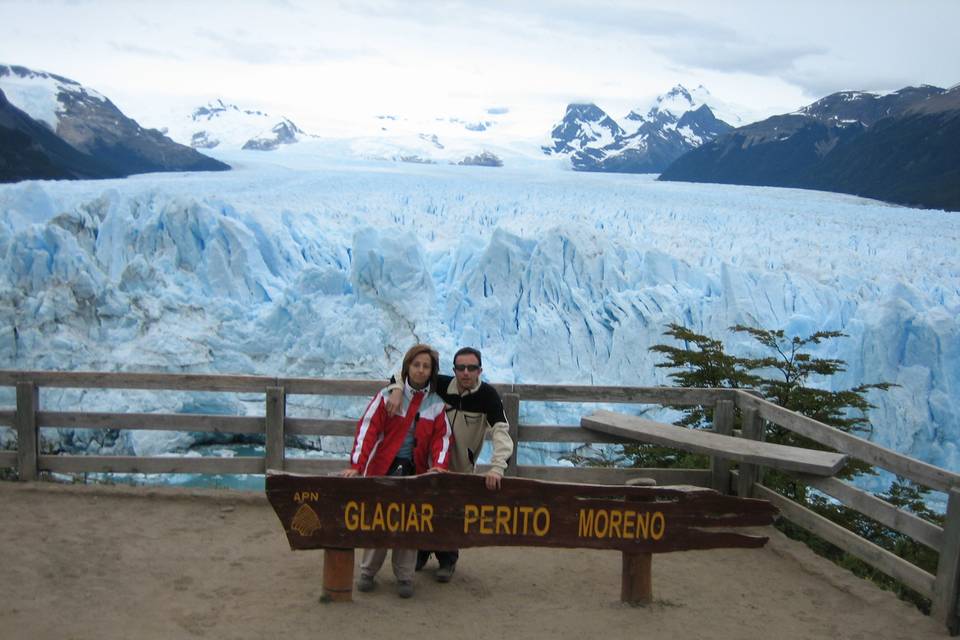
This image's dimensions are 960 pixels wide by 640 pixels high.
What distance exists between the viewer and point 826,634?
11.3 feet

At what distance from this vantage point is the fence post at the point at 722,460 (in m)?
4.80

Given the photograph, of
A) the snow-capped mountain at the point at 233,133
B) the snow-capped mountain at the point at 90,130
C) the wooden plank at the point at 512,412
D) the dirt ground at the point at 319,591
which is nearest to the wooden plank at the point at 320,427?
the dirt ground at the point at 319,591

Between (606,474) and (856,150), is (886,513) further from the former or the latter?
(856,150)

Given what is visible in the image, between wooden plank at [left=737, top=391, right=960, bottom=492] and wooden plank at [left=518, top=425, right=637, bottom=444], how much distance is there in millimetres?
720

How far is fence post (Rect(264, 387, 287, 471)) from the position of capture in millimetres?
4605

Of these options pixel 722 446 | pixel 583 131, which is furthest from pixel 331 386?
pixel 583 131

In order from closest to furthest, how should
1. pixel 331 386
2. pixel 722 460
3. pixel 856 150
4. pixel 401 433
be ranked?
1. pixel 401 433
2. pixel 331 386
3. pixel 722 460
4. pixel 856 150

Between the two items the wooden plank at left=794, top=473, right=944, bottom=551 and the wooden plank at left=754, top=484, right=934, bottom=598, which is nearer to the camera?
the wooden plank at left=794, top=473, right=944, bottom=551

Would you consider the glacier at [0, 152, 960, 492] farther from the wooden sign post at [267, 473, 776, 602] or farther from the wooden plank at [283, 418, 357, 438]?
the wooden sign post at [267, 473, 776, 602]

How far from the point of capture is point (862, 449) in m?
3.76

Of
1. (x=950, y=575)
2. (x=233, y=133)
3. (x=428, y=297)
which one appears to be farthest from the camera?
(x=233, y=133)

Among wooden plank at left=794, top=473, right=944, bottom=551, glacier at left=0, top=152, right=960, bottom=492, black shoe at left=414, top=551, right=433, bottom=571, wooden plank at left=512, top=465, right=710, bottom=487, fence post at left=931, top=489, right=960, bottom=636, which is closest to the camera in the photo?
fence post at left=931, top=489, right=960, bottom=636

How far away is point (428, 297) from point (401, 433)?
9654mm

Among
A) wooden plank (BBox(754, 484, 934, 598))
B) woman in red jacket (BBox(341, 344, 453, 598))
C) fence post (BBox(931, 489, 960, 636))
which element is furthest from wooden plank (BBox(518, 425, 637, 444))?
fence post (BBox(931, 489, 960, 636))
